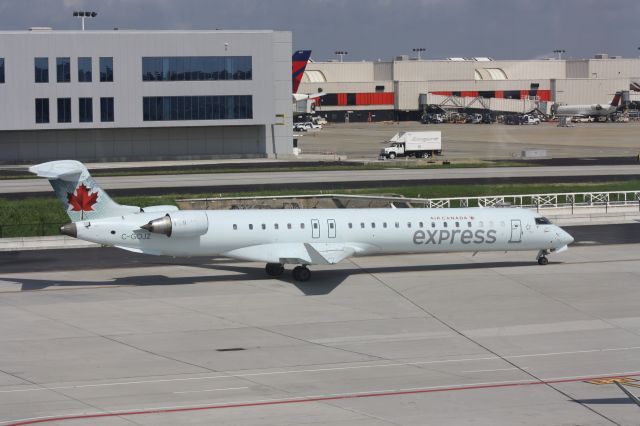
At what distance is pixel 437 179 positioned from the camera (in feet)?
259

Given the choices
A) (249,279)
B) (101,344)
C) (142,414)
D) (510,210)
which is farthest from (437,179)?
(142,414)

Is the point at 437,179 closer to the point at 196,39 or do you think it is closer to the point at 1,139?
the point at 196,39

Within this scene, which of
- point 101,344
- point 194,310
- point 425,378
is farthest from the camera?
point 194,310

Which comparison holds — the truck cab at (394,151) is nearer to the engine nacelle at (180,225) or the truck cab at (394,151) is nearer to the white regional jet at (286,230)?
the white regional jet at (286,230)

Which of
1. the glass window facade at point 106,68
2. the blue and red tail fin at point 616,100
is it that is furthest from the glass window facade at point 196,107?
the blue and red tail fin at point 616,100

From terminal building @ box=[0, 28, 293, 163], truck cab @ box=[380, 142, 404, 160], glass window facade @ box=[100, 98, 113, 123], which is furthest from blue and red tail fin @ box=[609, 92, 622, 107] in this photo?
glass window facade @ box=[100, 98, 113, 123]

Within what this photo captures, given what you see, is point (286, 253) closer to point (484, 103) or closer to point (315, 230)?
point (315, 230)

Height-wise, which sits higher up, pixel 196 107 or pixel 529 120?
pixel 529 120

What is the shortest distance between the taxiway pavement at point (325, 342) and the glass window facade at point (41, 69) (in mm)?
52465

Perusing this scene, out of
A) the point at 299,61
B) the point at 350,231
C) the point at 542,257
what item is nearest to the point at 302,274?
the point at 350,231

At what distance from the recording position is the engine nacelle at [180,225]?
4006cm

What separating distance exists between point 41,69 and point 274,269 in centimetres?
6184

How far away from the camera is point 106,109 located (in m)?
99.6

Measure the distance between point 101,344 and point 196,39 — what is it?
2854 inches
